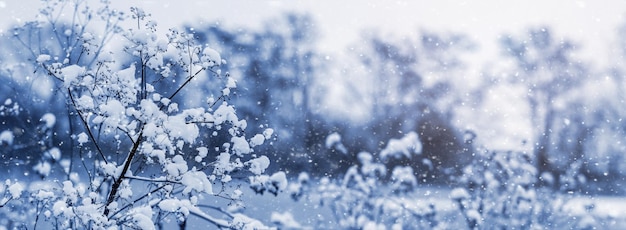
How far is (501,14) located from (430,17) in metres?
1.26

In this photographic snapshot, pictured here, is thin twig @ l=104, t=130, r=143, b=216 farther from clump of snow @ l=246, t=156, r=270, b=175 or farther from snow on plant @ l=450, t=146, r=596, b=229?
snow on plant @ l=450, t=146, r=596, b=229

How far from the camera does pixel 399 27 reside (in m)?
9.57

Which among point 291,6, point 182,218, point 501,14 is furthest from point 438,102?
point 182,218

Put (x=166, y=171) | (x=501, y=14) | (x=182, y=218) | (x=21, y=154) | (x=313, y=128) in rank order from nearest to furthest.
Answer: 1. (x=166, y=171)
2. (x=182, y=218)
3. (x=21, y=154)
4. (x=313, y=128)
5. (x=501, y=14)

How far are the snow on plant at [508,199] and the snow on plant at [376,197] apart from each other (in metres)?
0.33

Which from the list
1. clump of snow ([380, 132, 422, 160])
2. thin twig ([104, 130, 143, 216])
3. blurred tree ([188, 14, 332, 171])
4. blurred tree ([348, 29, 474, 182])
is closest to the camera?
thin twig ([104, 130, 143, 216])

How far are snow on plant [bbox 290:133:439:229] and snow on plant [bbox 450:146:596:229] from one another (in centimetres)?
33

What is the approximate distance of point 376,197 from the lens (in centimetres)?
459

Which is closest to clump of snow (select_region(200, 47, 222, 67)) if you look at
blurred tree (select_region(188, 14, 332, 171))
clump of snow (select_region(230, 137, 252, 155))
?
clump of snow (select_region(230, 137, 252, 155))

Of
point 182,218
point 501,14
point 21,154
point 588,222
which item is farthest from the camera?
point 501,14

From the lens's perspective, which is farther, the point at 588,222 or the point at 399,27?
the point at 399,27

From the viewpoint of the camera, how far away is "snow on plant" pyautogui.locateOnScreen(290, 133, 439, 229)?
4.51 meters

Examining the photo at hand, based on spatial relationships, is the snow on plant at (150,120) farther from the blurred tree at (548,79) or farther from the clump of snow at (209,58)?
the blurred tree at (548,79)

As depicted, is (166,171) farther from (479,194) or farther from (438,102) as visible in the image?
(438,102)
